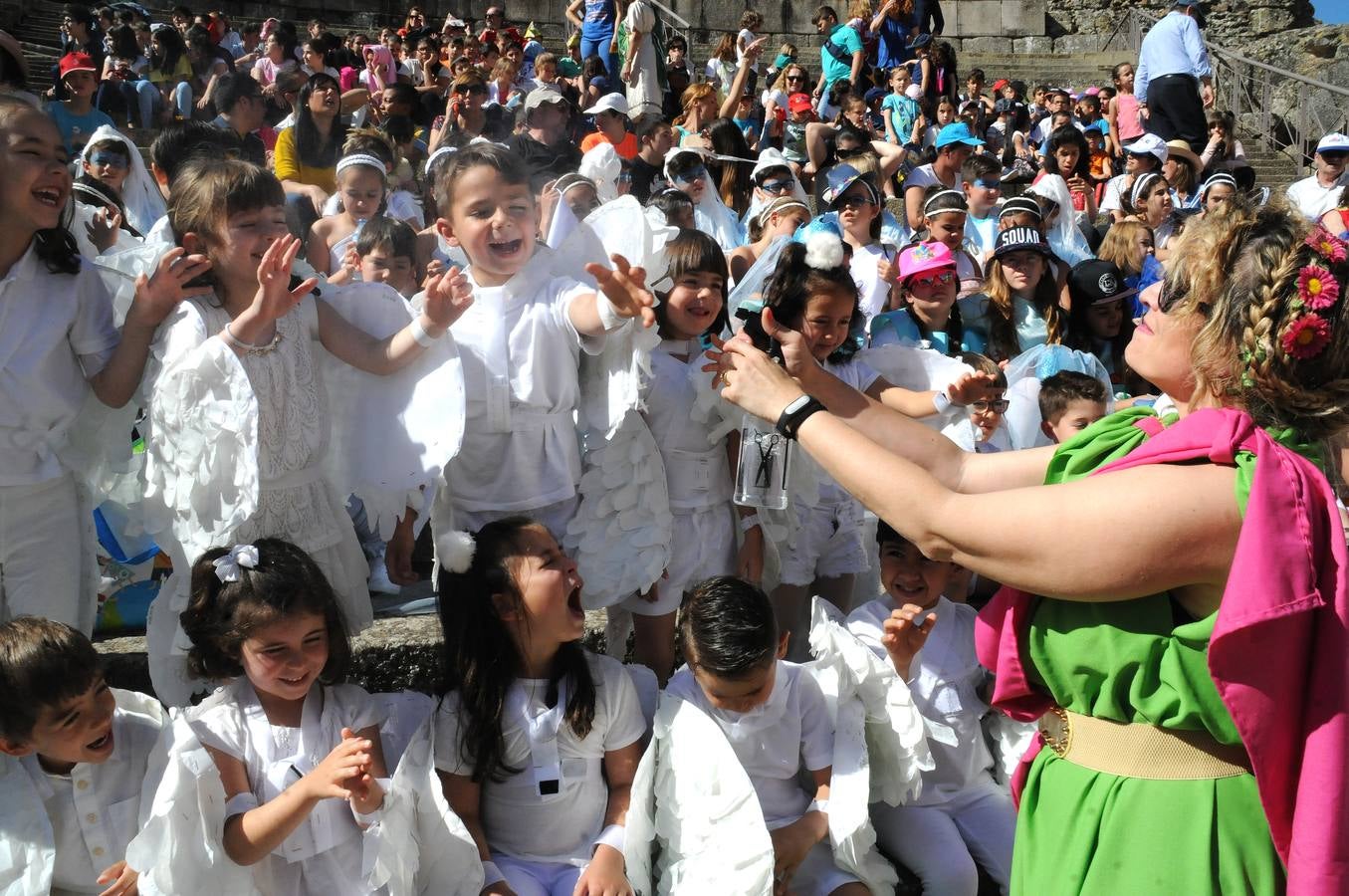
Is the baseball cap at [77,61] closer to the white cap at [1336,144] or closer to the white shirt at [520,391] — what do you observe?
the white shirt at [520,391]

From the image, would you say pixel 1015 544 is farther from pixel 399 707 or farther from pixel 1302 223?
pixel 399 707

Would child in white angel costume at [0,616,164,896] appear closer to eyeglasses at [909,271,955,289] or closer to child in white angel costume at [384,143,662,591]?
child in white angel costume at [384,143,662,591]

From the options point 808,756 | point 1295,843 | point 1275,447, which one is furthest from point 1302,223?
point 808,756

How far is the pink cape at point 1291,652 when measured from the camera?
4.99ft

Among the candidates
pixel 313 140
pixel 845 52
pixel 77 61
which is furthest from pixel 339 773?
pixel 845 52

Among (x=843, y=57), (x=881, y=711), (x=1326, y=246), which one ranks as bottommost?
(x=881, y=711)

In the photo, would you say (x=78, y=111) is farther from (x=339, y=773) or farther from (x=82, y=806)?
(x=339, y=773)

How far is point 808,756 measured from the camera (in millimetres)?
3002

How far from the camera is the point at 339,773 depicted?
240cm

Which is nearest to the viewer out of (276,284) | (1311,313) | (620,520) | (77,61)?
(1311,313)

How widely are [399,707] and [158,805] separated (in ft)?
2.30

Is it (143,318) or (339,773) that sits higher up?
(143,318)

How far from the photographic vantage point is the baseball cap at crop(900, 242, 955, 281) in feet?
15.7

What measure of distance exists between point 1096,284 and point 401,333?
148 inches
